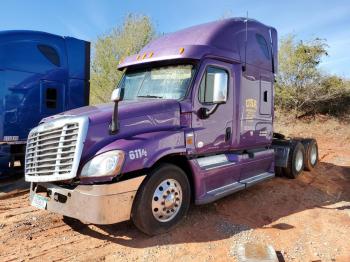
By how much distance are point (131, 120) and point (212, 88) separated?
4.98 ft

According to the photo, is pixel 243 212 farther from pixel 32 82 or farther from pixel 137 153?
pixel 32 82

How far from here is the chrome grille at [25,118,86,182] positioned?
4.40 meters

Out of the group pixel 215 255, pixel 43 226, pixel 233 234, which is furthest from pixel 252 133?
pixel 43 226

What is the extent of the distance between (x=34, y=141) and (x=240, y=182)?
356 cm

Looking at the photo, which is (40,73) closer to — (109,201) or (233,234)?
(109,201)

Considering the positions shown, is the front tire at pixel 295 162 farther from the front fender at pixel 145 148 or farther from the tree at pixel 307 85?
the tree at pixel 307 85

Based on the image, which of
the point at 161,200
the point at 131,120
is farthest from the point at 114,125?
the point at 161,200

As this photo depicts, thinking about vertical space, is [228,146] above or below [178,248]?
above

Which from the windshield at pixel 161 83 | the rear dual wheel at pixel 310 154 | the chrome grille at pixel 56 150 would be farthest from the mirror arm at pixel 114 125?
the rear dual wheel at pixel 310 154

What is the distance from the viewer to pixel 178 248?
4.53 metres

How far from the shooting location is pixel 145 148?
4.61m

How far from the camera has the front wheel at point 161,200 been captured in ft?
15.1

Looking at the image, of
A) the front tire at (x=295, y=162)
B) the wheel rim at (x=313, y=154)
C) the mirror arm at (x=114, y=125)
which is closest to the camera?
the mirror arm at (x=114, y=125)

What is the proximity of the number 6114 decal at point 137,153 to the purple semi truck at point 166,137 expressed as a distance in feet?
0.06
